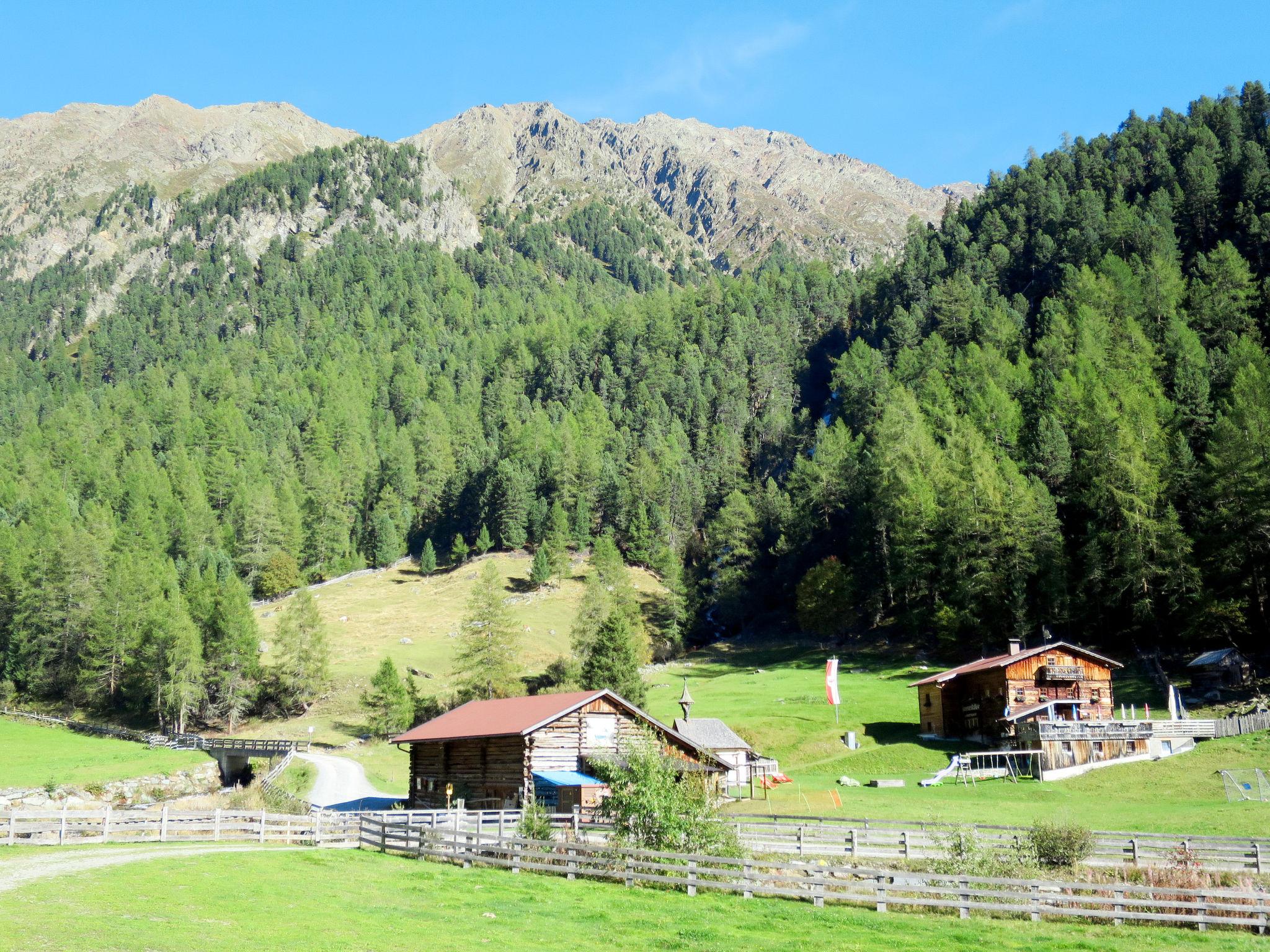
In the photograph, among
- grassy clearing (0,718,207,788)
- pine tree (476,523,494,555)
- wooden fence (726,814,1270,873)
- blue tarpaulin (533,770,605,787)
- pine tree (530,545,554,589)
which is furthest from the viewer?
pine tree (476,523,494,555)

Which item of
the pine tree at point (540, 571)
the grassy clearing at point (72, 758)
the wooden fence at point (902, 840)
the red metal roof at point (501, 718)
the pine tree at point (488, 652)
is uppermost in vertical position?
the pine tree at point (540, 571)

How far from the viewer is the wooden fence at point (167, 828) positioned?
31.0 m

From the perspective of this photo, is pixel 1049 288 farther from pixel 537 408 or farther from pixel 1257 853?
pixel 1257 853

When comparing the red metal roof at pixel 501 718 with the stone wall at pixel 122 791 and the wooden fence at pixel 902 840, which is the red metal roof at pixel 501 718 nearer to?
the wooden fence at pixel 902 840

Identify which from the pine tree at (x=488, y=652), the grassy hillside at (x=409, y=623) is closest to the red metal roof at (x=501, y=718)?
the pine tree at (x=488, y=652)

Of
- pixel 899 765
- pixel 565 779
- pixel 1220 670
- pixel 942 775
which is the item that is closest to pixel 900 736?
pixel 899 765

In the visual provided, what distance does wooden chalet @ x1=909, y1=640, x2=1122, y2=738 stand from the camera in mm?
60344

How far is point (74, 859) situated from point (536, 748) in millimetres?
22423

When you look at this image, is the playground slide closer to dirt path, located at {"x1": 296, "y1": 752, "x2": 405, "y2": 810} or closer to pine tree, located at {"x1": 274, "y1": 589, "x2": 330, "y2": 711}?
dirt path, located at {"x1": 296, "y1": 752, "x2": 405, "y2": 810}

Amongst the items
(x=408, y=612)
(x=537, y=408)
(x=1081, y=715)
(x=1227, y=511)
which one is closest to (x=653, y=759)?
(x=1081, y=715)

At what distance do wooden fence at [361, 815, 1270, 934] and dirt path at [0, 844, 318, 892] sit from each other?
7286 mm

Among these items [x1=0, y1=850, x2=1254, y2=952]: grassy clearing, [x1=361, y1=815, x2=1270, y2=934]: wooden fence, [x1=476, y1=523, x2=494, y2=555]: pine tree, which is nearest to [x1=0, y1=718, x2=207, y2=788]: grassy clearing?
[x1=361, y1=815, x2=1270, y2=934]: wooden fence

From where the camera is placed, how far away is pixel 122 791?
5588 centimetres

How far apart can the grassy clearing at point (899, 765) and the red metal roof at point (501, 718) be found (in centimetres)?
1064
